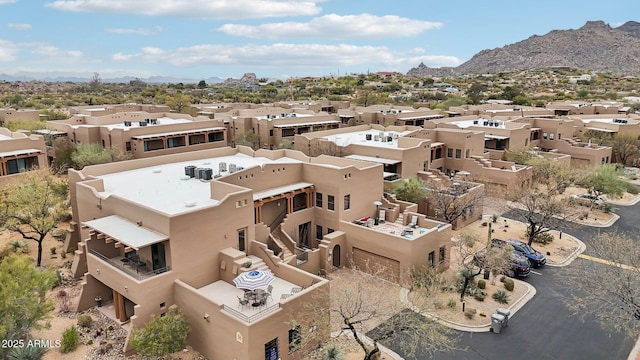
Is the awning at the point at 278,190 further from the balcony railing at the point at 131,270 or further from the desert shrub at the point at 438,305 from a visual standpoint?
the desert shrub at the point at 438,305

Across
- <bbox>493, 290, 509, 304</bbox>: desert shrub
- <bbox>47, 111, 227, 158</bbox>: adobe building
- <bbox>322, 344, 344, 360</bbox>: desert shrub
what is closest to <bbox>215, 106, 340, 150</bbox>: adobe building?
<bbox>47, 111, 227, 158</bbox>: adobe building

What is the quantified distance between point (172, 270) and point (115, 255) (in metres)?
6.89

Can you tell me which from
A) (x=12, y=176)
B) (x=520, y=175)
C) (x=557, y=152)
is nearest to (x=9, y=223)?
(x=12, y=176)

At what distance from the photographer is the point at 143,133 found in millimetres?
51250

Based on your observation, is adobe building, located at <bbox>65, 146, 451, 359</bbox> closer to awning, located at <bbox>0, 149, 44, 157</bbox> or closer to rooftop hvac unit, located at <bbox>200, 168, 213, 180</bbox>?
rooftop hvac unit, located at <bbox>200, 168, 213, 180</bbox>

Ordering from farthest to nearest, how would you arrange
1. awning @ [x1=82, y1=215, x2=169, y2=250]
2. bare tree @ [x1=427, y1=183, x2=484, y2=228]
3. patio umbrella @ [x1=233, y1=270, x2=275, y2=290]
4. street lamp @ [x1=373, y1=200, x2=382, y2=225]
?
bare tree @ [x1=427, y1=183, x2=484, y2=228] < street lamp @ [x1=373, y1=200, x2=382, y2=225] < awning @ [x1=82, y1=215, x2=169, y2=250] < patio umbrella @ [x1=233, y1=270, x2=275, y2=290]

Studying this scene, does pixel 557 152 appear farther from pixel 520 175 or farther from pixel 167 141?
pixel 167 141

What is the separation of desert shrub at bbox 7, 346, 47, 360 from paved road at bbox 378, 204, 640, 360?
16.8m

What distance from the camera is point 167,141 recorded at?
53.1 meters

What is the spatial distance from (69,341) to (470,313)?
854 inches

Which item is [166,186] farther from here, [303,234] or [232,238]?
[303,234]

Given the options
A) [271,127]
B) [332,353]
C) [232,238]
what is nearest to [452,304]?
[332,353]

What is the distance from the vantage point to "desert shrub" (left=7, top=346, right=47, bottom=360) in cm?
1962

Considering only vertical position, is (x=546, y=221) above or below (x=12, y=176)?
below
